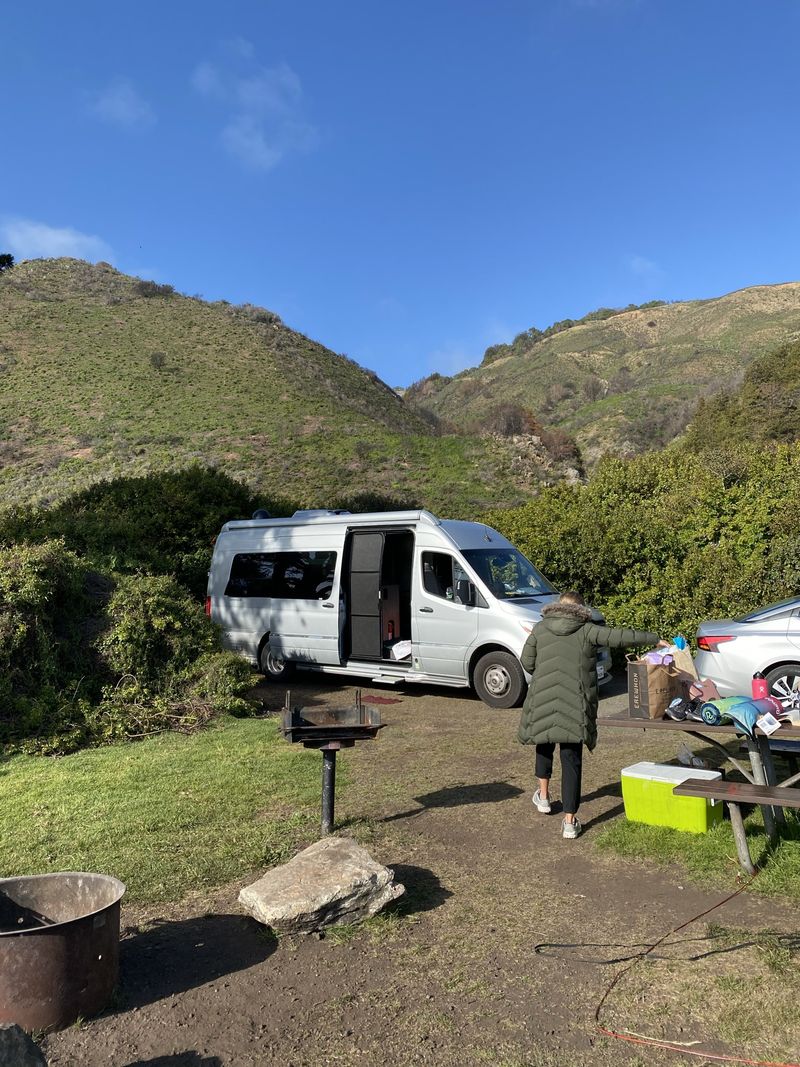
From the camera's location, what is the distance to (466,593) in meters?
10.1

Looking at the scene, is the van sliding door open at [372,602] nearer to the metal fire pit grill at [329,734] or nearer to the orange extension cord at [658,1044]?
the metal fire pit grill at [329,734]

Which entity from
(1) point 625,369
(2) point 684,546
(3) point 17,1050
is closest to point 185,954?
(3) point 17,1050

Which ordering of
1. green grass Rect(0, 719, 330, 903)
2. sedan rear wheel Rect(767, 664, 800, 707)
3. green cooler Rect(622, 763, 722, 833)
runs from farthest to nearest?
sedan rear wheel Rect(767, 664, 800, 707) < green cooler Rect(622, 763, 722, 833) < green grass Rect(0, 719, 330, 903)

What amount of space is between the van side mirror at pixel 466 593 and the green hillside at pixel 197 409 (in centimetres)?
2111

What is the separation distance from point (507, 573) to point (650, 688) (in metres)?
5.41

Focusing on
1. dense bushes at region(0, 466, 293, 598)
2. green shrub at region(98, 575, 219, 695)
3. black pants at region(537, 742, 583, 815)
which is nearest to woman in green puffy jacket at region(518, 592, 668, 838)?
black pants at region(537, 742, 583, 815)

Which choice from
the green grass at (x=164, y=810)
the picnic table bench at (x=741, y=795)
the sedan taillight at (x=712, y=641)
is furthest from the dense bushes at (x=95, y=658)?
the picnic table bench at (x=741, y=795)

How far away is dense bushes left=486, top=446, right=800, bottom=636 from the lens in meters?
11.7

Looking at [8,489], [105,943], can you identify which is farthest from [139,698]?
[8,489]

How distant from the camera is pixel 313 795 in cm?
646

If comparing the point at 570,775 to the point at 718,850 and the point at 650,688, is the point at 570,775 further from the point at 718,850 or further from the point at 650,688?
the point at 718,850

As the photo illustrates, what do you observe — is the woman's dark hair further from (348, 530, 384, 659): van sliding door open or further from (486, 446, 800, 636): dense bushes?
(486, 446, 800, 636): dense bushes

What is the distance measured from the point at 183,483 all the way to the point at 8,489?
2102 centimetres

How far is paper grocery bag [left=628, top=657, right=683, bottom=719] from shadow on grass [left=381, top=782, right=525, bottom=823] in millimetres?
1508
